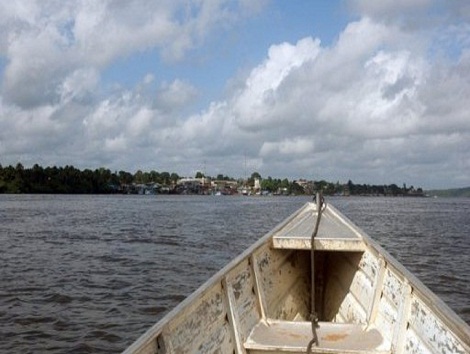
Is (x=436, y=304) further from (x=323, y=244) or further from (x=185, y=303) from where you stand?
(x=323, y=244)

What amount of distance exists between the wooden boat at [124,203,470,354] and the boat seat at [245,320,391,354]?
0.04 ft

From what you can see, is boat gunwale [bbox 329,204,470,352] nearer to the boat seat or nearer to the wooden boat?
the wooden boat

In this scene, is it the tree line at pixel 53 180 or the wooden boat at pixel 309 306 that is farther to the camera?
the tree line at pixel 53 180

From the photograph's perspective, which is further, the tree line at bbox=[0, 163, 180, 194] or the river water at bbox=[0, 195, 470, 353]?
the tree line at bbox=[0, 163, 180, 194]

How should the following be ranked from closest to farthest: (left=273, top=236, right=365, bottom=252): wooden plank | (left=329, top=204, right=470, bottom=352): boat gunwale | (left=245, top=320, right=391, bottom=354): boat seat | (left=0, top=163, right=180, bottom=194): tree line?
(left=329, top=204, right=470, bottom=352): boat gunwale → (left=245, top=320, right=391, bottom=354): boat seat → (left=273, top=236, right=365, bottom=252): wooden plank → (left=0, top=163, right=180, bottom=194): tree line

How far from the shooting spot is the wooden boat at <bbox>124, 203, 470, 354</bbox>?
442 centimetres

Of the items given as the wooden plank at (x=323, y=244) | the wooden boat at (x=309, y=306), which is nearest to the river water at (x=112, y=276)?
the wooden boat at (x=309, y=306)

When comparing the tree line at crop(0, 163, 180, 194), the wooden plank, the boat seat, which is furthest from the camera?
the tree line at crop(0, 163, 180, 194)

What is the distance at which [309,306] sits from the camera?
27.9 feet

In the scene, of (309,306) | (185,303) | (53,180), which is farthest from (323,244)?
(53,180)

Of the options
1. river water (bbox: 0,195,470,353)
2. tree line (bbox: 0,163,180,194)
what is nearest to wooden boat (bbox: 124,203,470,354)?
river water (bbox: 0,195,470,353)

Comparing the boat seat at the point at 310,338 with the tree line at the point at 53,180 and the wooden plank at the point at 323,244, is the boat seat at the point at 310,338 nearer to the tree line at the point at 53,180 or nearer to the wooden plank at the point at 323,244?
the wooden plank at the point at 323,244

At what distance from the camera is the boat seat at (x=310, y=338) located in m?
5.57

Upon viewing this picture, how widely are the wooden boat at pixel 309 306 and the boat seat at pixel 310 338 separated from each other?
0.4 inches
